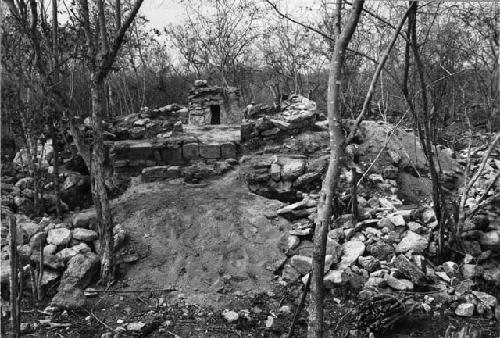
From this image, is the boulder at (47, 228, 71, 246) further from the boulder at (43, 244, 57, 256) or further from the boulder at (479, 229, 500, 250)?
the boulder at (479, 229, 500, 250)

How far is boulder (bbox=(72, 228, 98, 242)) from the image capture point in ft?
20.1

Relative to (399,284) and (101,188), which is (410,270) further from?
(101,188)

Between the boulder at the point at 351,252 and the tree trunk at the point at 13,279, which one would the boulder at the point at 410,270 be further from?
the tree trunk at the point at 13,279

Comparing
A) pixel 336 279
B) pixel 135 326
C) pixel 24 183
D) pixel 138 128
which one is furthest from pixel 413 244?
pixel 138 128

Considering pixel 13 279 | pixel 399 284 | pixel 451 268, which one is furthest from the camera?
pixel 451 268

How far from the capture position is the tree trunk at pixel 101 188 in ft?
17.9

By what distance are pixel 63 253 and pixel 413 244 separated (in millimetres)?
4720

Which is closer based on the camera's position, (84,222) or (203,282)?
(203,282)

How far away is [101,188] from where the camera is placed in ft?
18.3

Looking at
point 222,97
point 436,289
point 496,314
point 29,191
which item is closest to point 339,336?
point 436,289

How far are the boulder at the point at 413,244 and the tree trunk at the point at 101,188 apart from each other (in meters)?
3.84

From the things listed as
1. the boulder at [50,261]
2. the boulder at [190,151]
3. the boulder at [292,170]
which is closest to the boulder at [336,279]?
the boulder at [292,170]

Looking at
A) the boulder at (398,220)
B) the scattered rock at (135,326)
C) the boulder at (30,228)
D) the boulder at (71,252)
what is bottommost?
the scattered rock at (135,326)

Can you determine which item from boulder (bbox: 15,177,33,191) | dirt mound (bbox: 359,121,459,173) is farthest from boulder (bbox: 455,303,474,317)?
boulder (bbox: 15,177,33,191)
